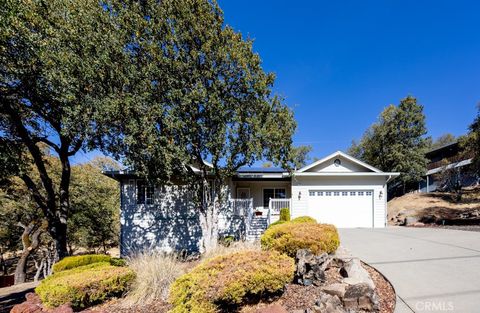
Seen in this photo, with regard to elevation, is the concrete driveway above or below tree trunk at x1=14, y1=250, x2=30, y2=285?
above

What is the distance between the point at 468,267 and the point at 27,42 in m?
13.2

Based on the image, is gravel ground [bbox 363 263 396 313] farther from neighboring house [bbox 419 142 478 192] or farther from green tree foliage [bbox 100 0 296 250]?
neighboring house [bbox 419 142 478 192]

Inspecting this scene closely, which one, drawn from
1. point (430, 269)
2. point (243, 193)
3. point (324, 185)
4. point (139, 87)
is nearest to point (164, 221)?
point (243, 193)

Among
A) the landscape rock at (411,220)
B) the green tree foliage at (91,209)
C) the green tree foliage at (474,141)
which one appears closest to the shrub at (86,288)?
the green tree foliage at (91,209)

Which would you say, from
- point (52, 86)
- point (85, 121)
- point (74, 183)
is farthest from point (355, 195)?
point (74, 183)

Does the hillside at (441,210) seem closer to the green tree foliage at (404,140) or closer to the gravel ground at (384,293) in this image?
the green tree foliage at (404,140)

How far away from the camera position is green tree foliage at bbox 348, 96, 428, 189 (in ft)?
80.9

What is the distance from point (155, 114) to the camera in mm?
8734

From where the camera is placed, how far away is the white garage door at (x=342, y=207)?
1427 centimetres

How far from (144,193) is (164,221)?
1992 mm

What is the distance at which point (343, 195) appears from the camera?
1453cm

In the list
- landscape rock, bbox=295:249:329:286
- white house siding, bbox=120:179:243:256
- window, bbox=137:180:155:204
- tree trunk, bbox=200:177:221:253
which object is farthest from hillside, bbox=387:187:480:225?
window, bbox=137:180:155:204

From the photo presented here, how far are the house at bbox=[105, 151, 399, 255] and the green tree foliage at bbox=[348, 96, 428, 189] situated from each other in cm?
1267

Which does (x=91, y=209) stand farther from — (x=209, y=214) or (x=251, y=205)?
(x=251, y=205)
